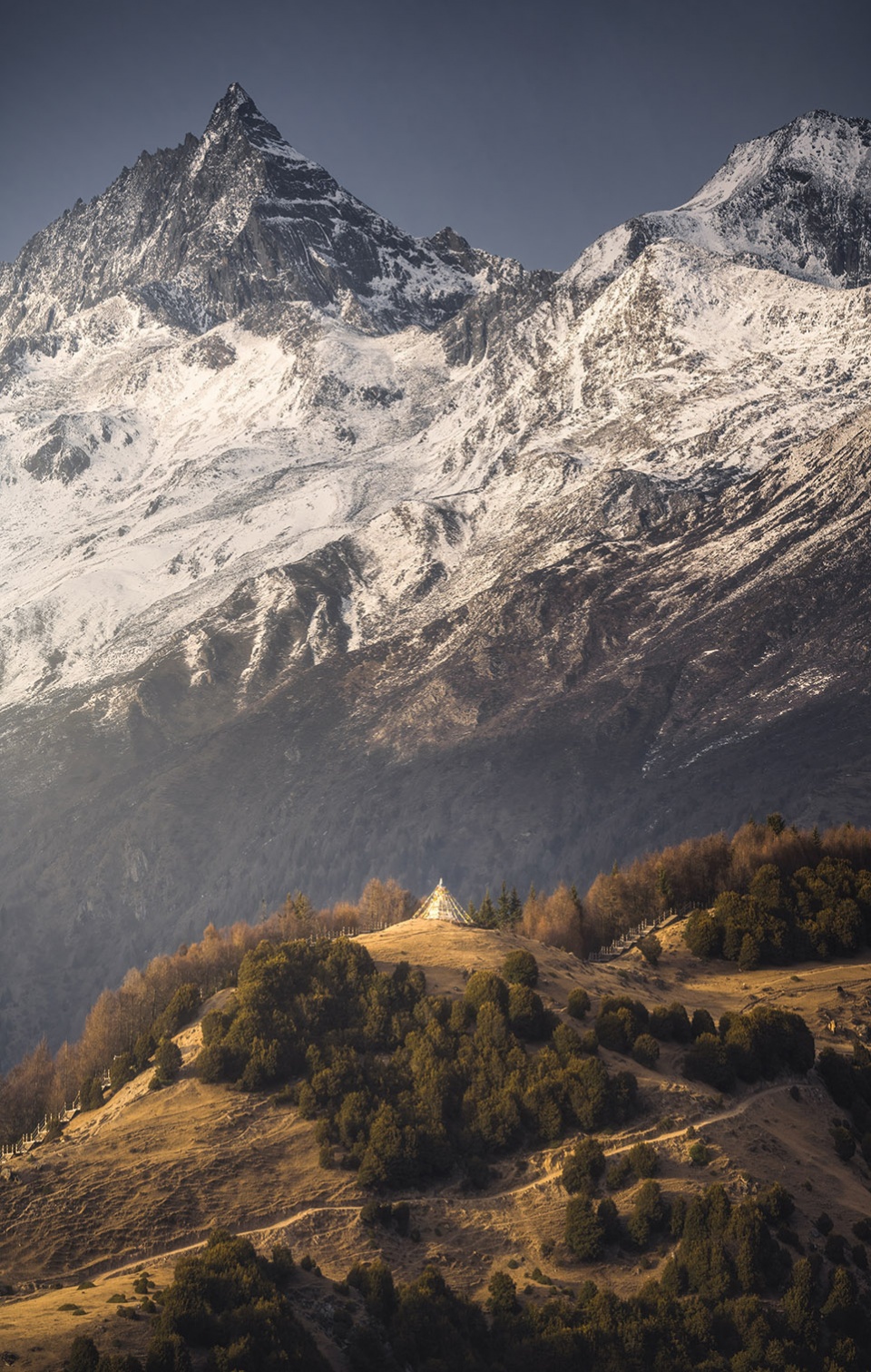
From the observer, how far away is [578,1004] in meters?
86.8

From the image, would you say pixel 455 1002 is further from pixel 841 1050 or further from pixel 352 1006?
pixel 841 1050

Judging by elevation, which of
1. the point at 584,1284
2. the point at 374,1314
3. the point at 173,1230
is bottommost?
the point at 584,1284

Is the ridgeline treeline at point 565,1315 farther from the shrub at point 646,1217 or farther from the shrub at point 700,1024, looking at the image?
the shrub at point 700,1024

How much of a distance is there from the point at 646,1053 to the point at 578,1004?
6880 millimetres

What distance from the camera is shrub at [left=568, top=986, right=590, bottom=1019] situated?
8681 cm

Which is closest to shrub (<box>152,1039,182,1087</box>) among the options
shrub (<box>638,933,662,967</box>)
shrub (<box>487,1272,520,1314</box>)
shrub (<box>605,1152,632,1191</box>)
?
shrub (<box>487,1272,520,1314</box>)

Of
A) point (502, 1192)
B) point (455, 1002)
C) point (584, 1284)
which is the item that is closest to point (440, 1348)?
point (584, 1284)

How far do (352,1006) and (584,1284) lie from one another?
2710 centimetres

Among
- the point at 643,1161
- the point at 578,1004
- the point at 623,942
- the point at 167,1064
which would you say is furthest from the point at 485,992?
the point at 623,942

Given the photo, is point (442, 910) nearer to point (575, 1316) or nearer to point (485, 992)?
point (485, 992)

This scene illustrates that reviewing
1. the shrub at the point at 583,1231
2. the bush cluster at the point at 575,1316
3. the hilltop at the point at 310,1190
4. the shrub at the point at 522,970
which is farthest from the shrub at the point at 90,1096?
the shrub at the point at 583,1231

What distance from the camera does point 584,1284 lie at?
211 ft

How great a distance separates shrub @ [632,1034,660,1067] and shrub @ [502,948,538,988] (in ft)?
33.7

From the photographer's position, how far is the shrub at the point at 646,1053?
267ft
